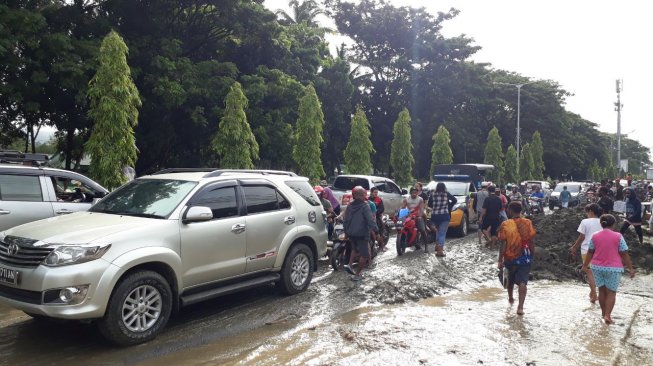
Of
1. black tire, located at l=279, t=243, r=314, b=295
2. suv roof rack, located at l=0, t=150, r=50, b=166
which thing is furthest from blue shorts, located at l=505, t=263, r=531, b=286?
suv roof rack, located at l=0, t=150, r=50, b=166

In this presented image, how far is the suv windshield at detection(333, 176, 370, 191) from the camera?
52.3 feet

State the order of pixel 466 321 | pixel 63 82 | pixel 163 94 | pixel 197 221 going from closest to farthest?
pixel 197 221
pixel 466 321
pixel 63 82
pixel 163 94

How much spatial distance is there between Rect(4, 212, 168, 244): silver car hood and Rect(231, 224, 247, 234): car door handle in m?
1.01

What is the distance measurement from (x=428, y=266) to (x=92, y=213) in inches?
270

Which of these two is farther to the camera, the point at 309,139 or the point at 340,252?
the point at 309,139

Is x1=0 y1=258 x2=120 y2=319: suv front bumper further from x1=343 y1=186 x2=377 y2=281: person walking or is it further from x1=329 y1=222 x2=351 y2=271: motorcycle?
x1=329 y1=222 x2=351 y2=271: motorcycle

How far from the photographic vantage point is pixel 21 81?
60.5 ft

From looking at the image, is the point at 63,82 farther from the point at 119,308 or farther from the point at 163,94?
the point at 119,308

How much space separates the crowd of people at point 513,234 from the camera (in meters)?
6.84

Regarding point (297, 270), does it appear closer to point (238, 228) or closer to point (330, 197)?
point (238, 228)

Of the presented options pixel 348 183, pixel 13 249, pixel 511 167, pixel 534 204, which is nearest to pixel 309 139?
pixel 348 183

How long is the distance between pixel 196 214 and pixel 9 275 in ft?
6.41

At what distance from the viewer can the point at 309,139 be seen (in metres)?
Answer: 23.1

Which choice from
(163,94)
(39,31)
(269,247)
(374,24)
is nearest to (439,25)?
(374,24)
